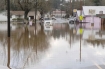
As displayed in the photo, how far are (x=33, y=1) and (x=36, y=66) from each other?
63.6 m

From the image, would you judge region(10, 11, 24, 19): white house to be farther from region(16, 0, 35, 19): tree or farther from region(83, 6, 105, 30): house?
region(83, 6, 105, 30): house

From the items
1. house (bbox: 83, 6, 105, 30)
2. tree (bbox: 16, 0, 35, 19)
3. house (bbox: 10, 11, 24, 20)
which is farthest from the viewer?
house (bbox: 10, 11, 24, 20)

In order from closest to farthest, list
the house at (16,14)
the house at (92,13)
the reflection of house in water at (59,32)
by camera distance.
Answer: the reflection of house in water at (59,32), the house at (92,13), the house at (16,14)

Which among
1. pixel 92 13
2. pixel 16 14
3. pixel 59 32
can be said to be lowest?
pixel 59 32

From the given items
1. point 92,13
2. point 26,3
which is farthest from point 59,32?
point 26,3

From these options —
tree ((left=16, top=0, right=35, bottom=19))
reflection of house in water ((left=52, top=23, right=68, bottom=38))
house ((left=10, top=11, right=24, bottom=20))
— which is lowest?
reflection of house in water ((left=52, top=23, right=68, bottom=38))

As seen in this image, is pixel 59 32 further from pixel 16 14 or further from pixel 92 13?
pixel 16 14

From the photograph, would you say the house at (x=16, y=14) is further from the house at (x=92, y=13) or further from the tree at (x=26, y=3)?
the house at (x=92, y=13)

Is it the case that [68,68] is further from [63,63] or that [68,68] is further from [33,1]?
[33,1]

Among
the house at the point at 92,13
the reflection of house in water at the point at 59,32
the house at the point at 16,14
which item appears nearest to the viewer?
the reflection of house in water at the point at 59,32

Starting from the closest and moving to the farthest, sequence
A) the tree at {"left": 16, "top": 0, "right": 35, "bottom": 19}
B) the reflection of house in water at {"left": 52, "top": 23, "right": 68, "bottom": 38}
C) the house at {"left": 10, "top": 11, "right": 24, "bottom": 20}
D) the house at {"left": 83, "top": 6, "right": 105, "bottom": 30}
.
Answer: the reflection of house in water at {"left": 52, "top": 23, "right": 68, "bottom": 38}, the house at {"left": 83, "top": 6, "right": 105, "bottom": 30}, the tree at {"left": 16, "top": 0, "right": 35, "bottom": 19}, the house at {"left": 10, "top": 11, "right": 24, "bottom": 20}

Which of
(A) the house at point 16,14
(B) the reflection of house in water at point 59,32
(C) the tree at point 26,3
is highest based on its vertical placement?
(C) the tree at point 26,3

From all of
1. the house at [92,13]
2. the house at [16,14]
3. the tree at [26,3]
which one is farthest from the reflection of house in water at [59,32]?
the house at [16,14]

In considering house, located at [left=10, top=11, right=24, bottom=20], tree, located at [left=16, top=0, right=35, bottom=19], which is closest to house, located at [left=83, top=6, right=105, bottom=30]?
tree, located at [left=16, top=0, right=35, bottom=19]
